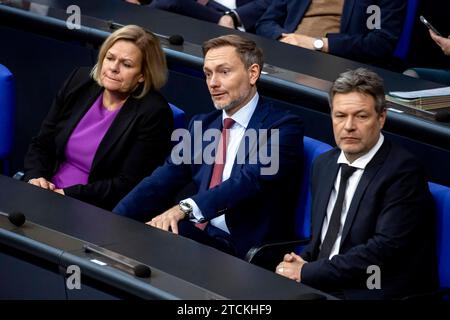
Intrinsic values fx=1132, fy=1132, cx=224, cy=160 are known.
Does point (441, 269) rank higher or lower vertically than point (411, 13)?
lower

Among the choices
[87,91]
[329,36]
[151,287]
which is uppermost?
[329,36]

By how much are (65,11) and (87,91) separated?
739mm

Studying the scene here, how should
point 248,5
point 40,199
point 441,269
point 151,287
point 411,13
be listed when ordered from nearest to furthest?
point 151,287
point 441,269
point 40,199
point 411,13
point 248,5

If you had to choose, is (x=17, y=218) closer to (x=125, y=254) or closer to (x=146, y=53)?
(x=125, y=254)

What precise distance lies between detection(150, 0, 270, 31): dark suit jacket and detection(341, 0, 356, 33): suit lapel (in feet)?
1.76

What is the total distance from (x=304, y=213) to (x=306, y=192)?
0.06 metres

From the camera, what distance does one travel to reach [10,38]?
13.9ft

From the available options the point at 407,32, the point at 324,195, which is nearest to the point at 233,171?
the point at 324,195

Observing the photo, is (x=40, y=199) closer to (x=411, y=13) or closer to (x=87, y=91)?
(x=87, y=91)

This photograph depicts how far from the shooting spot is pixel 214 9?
479 centimetres

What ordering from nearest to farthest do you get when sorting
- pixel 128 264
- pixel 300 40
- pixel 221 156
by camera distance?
pixel 128 264 < pixel 221 156 < pixel 300 40

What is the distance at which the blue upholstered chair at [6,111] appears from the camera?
3.52m

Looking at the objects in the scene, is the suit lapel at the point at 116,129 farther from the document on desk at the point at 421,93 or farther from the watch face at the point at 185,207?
the document on desk at the point at 421,93

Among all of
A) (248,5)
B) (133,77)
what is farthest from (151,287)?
(248,5)
